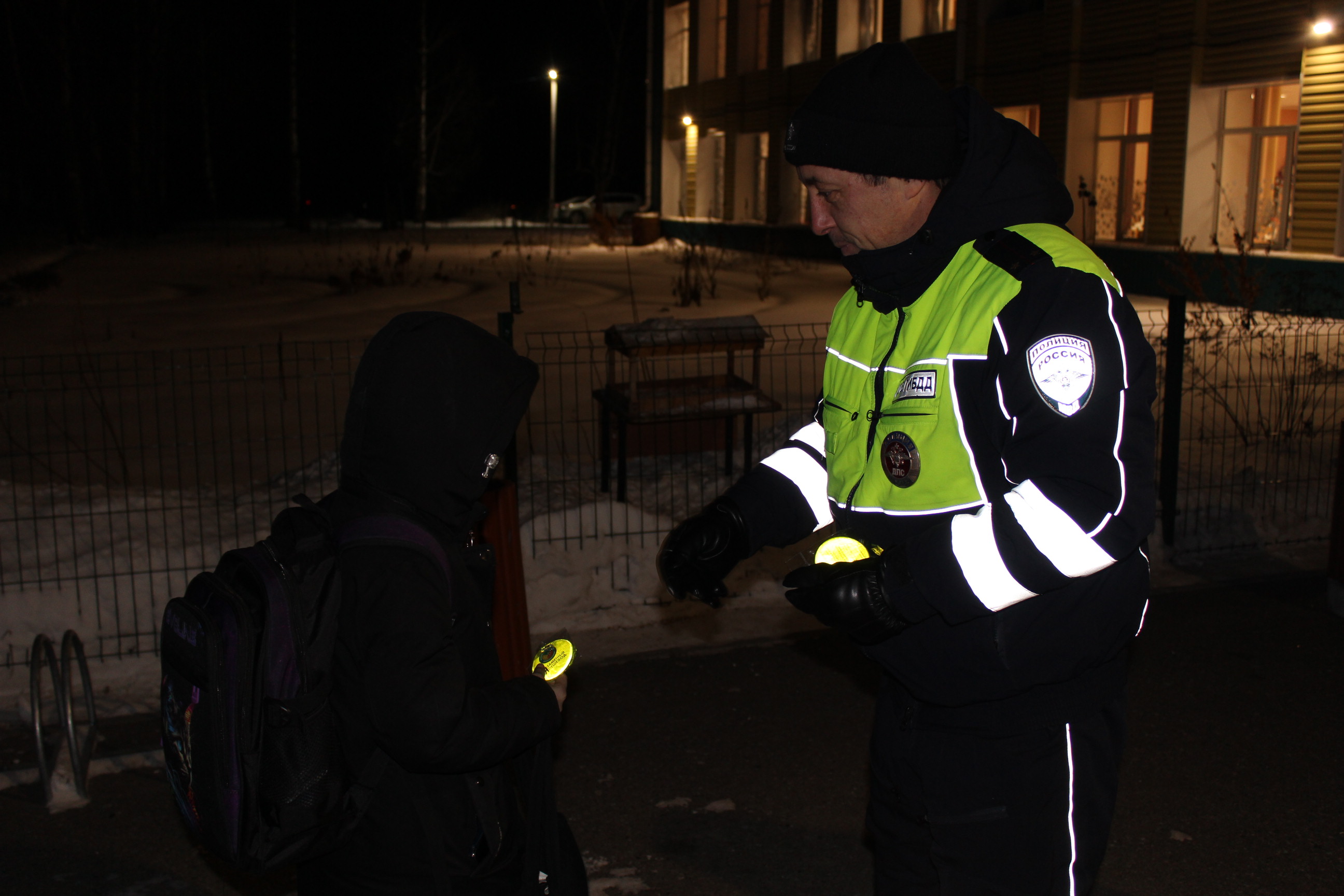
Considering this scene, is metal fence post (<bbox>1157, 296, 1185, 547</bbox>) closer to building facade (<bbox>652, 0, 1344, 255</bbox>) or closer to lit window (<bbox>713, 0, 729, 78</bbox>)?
building facade (<bbox>652, 0, 1344, 255</bbox>)

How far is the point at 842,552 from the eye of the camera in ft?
7.82

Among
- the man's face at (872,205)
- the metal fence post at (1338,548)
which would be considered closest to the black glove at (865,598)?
the man's face at (872,205)

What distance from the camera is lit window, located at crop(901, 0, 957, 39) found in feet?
91.9

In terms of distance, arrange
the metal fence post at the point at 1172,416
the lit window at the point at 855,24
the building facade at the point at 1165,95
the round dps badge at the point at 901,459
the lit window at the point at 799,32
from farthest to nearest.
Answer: the lit window at the point at 799,32
the lit window at the point at 855,24
the building facade at the point at 1165,95
the metal fence post at the point at 1172,416
the round dps badge at the point at 901,459

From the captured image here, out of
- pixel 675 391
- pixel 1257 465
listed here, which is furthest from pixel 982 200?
pixel 1257 465

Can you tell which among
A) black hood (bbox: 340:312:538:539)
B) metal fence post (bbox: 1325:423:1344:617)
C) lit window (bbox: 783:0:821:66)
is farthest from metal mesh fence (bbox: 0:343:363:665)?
lit window (bbox: 783:0:821:66)

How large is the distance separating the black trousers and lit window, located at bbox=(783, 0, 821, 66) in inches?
1301

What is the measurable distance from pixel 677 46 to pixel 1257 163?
84.5 feet

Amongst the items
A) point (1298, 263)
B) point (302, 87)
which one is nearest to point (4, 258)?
point (1298, 263)

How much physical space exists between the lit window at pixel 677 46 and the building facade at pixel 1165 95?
9.92 meters

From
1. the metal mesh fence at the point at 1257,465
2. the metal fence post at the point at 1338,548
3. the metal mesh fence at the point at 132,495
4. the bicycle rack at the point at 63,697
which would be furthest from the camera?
the metal mesh fence at the point at 1257,465

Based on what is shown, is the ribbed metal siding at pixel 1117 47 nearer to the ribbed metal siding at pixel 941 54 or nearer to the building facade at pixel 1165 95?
the building facade at pixel 1165 95

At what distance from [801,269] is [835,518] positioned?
25.7 meters

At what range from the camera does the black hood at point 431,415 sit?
2.16 metres
